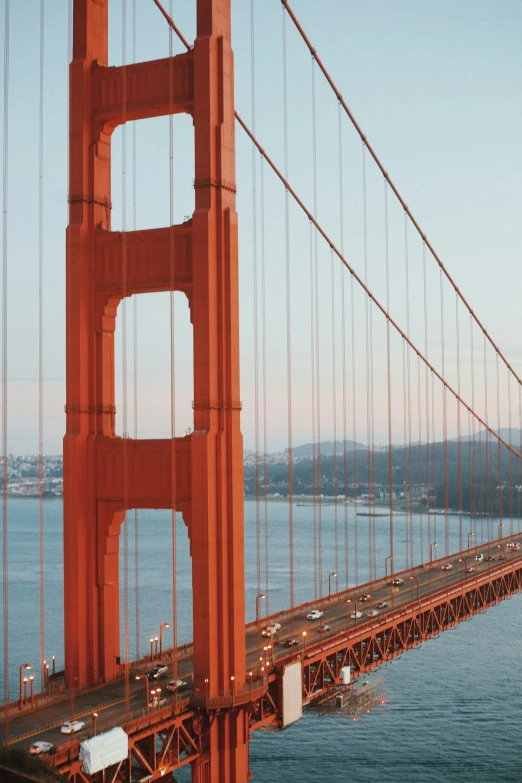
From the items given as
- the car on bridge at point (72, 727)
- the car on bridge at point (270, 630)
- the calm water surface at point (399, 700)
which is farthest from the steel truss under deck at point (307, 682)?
the calm water surface at point (399, 700)

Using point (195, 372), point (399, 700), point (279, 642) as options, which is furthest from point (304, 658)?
point (399, 700)

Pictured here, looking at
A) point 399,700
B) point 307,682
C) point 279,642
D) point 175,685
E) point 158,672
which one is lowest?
point 399,700

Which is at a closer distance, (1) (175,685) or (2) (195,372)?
(1) (175,685)

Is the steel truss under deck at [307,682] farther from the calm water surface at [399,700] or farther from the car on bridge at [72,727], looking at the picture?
the calm water surface at [399,700]

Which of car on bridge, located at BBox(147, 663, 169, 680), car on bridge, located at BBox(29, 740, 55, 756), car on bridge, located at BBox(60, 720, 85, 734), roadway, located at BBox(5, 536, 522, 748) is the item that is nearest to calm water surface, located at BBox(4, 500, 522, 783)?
car on bridge, located at BBox(147, 663, 169, 680)

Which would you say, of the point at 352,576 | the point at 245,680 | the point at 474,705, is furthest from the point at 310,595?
the point at 245,680

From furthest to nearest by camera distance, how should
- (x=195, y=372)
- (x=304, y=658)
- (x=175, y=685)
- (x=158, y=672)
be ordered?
(x=304, y=658) < (x=158, y=672) < (x=195, y=372) < (x=175, y=685)

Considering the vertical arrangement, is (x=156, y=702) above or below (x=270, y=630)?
above

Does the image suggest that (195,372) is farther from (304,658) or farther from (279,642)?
(279,642)
